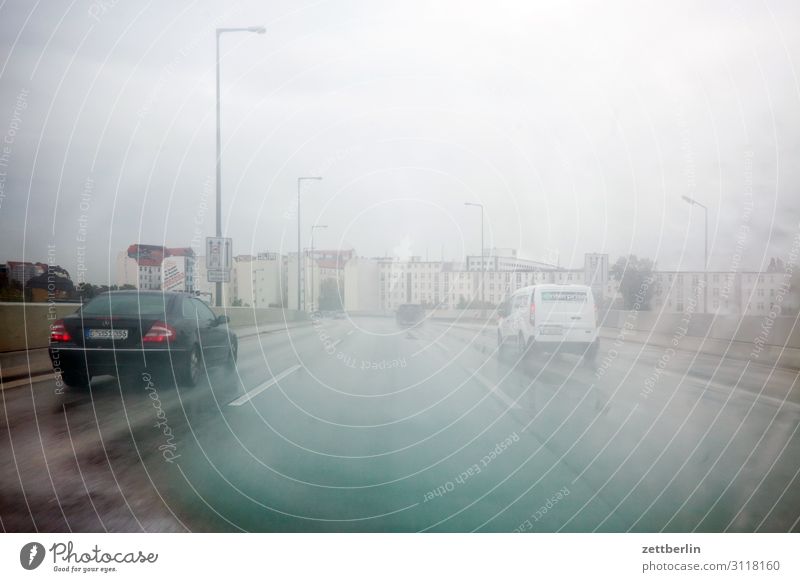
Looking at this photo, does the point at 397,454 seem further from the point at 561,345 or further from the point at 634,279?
the point at 561,345

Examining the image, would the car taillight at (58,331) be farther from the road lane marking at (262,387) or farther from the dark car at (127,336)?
the road lane marking at (262,387)

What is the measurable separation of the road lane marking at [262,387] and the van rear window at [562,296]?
3.03 meters

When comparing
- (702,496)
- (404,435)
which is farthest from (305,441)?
(702,496)

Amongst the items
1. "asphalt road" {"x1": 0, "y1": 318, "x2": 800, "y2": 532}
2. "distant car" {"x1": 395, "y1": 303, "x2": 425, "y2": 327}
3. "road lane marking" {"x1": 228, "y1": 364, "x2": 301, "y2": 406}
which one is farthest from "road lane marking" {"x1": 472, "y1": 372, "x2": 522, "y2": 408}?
"road lane marking" {"x1": 228, "y1": 364, "x2": 301, "y2": 406}

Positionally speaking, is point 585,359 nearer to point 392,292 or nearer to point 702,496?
point 392,292

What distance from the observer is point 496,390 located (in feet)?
23.0

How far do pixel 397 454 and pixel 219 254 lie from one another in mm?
1799

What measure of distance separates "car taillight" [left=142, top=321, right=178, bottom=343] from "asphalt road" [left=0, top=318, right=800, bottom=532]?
655 millimetres

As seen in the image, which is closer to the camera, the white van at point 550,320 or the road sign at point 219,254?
the road sign at point 219,254

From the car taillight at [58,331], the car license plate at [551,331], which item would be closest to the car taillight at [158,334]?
the car taillight at [58,331]

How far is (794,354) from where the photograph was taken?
22.1 feet

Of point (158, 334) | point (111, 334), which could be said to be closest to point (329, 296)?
point (158, 334)

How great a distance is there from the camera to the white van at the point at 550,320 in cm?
525
